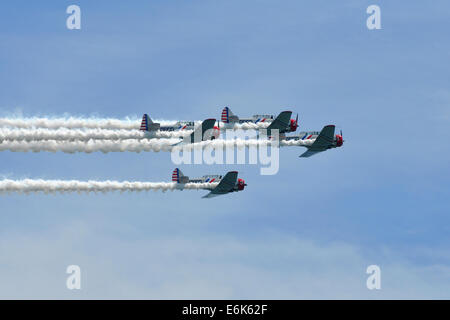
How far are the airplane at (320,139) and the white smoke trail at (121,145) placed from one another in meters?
0.56

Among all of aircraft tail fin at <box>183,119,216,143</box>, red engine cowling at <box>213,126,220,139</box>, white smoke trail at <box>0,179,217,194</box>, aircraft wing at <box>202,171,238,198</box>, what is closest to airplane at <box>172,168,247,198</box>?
aircraft wing at <box>202,171,238,198</box>

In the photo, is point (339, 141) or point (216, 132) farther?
point (339, 141)

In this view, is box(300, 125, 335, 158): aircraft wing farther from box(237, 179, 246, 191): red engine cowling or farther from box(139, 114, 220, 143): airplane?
box(139, 114, 220, 143): airplane

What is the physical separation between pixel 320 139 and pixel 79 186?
32.3 meters

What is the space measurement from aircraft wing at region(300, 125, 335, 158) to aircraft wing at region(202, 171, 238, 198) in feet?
30.5

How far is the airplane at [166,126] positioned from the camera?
406 ft

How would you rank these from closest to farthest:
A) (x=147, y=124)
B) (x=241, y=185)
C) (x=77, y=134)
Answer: (x=77, y=134) < (x=147, y=124) < (x=241, y=185)

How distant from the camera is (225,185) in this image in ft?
411

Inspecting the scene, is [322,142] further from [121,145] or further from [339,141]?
[121,145]

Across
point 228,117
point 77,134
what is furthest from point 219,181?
point 77,134
